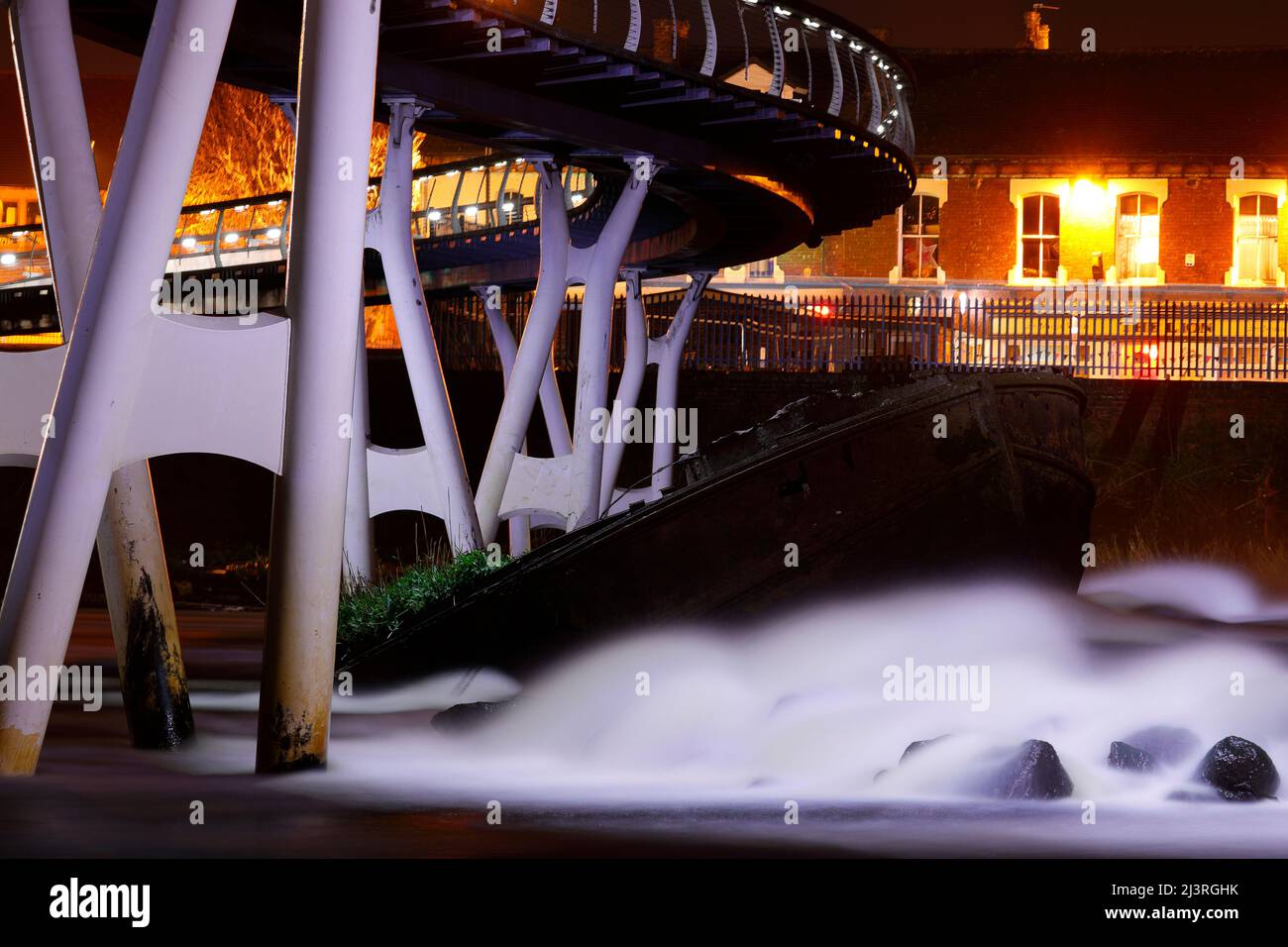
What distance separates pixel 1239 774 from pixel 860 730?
2510 millimetres

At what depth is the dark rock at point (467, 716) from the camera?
10398 mm

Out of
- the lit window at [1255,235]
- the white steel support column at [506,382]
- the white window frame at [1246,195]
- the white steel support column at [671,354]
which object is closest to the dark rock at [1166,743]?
the white steel support column at [506,382]

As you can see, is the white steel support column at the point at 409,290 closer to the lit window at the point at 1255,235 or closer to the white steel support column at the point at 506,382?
the white steel support column at the point at 506,382

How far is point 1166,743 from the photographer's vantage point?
10219 millimetres

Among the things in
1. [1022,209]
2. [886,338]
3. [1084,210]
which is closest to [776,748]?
[886,338]

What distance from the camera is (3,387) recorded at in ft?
27.2

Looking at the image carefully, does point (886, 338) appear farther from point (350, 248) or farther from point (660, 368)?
point (350, 248)

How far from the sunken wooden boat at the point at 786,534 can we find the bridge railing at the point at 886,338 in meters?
12.8

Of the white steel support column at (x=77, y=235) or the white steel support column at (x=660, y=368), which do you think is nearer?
the white steel support column at (x=77, y=235)

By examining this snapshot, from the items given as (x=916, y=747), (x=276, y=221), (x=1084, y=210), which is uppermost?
(x=1084, y=210)

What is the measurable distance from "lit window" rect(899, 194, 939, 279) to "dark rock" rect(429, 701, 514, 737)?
28.9 metres

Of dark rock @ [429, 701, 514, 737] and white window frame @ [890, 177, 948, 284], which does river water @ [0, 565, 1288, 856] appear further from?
white window frame @ [890, 177, 948, 284]
